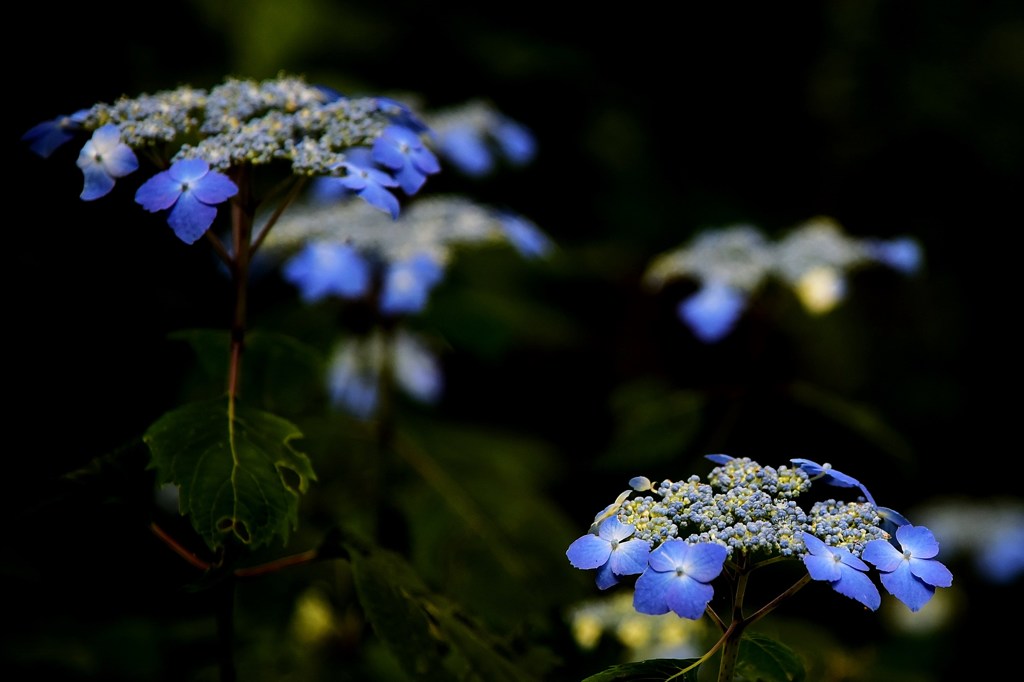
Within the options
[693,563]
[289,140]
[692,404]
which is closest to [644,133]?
[692,404]

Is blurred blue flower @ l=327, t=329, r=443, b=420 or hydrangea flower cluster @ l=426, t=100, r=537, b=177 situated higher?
hydrangea flower cluster @ l=426, t=100, r=537, b=177

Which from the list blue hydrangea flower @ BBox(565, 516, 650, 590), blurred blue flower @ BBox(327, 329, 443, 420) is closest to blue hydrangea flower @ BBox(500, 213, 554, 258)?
blurred blue flower @ BBox(327, 329, 443, 420)

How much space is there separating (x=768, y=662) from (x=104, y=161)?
970 millimetres

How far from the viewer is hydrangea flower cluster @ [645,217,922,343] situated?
6.98 ft

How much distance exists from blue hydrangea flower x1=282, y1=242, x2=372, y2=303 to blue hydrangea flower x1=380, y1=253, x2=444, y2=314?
0.06 meters

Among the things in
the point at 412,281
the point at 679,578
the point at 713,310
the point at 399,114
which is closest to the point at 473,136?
the point at 412,281

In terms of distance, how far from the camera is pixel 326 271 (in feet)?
6.14

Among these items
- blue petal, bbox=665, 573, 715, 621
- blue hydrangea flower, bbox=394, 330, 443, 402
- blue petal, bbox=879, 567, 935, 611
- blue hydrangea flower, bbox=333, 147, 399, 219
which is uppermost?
blue hydrangea flower, bbox=333, 147, 399, 219

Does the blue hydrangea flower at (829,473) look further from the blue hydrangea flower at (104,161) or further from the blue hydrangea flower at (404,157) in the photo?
the blue hydrangea flower at (104,161)

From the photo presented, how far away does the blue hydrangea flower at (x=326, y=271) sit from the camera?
185cm


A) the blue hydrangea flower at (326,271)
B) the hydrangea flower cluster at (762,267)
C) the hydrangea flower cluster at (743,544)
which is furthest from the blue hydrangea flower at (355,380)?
the hydrangea flower cluster at (743,544)

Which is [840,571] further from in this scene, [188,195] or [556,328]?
[556,328]

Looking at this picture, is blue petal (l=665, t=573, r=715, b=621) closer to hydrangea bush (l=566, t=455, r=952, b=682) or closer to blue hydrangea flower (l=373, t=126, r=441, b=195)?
hydrangea bush (l=566, t=455, r=952, b=682)

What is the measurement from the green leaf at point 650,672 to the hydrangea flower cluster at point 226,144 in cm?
58
